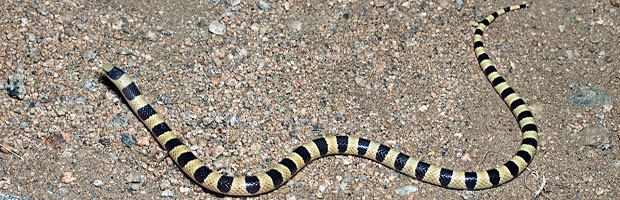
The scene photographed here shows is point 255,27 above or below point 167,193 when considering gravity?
above

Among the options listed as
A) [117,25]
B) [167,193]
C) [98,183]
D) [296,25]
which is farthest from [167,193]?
[296,25]

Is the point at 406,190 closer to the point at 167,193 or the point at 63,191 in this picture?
the point at 167,193

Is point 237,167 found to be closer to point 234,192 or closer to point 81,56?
point 234,192

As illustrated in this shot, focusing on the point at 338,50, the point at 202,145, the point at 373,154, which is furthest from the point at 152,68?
the point at 373,154

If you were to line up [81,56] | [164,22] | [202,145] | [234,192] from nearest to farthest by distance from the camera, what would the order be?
[234,192] < [202,145] < [81,56] < [164,22]

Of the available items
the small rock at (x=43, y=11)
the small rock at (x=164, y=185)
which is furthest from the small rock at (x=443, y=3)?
the small rock at (x=43, y=11)

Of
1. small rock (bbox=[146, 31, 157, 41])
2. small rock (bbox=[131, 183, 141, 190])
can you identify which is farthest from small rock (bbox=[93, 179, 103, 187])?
small rock (bbox=[146, 31, 157, 41])

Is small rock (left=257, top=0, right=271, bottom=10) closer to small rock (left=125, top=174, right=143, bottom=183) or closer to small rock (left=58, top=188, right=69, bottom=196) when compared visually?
small rock (left=125, top=174, right=143, bottom=183)

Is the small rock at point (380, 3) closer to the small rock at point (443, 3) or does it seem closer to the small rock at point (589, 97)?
the small rock at point (443, 3)
